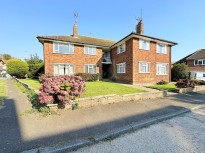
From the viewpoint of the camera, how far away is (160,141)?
3.84m

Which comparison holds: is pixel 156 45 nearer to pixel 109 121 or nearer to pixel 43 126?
pixel 109 121

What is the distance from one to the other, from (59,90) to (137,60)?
529 inches

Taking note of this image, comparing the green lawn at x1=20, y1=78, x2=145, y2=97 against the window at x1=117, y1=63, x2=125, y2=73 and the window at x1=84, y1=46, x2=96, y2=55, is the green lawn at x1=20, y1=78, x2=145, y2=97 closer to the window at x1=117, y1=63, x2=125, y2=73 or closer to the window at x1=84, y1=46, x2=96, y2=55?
the window at x1=117, y1=63, x2=125, y2=73

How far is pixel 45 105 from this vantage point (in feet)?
20.0

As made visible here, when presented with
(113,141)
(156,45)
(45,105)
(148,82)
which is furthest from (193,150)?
(156,45)

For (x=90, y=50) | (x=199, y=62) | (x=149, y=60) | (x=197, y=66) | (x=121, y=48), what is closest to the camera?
(x=149, y=60)

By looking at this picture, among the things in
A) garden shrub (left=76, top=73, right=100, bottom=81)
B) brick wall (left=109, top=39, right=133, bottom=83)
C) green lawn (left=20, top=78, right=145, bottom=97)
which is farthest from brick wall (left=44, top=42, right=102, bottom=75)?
green lawn (left=20, top=78, right=145, bottom=97)

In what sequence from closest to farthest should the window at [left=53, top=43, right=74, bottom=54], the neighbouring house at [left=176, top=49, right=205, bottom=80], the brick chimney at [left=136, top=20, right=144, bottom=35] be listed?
the window at [left=53, top=43, right=74, bottom=54], the brick chimney at [left=136, top=20, right=144, bottom=35], the neighbouring house at [left=176, top=49, right=205, bottom=80]

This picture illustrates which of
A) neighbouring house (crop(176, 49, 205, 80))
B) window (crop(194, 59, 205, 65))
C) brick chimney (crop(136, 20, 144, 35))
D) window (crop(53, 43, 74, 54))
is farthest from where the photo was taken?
window (crop(194, 59, 205, 65))

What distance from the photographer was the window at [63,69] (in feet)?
Answer: 61.5

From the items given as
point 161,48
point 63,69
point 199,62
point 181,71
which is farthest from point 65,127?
point 199,62

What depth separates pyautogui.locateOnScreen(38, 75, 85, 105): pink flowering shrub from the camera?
231 inches

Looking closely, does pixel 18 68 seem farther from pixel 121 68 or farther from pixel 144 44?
pixel 144 44

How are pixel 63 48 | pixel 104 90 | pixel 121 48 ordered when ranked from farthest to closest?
pixel 121 48 < pixel 63 48 < pixel 104 90
